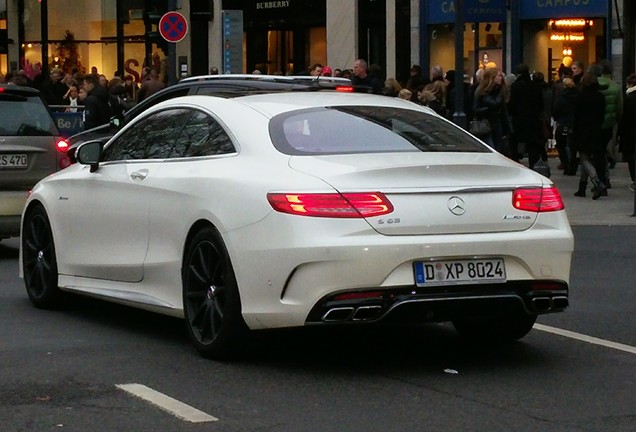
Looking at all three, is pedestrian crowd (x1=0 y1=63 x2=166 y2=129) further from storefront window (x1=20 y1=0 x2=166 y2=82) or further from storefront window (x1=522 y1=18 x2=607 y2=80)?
storefront window (x1=20 y1=0 x2=166 y2=82)

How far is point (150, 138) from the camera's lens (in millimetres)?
9562

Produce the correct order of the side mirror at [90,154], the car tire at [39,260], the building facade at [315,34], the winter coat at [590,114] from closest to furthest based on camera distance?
the side mirror at [90,154] < the car tire at [39,260] < the winter coat at [590,114] < the building facade at [315,34]

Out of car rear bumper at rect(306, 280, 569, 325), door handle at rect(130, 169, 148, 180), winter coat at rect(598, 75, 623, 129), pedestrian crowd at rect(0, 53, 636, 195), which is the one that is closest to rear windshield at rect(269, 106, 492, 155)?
car rear bumper at rect(306, 280, 569, 325)

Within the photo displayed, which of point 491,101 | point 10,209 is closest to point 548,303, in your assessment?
point 10,209

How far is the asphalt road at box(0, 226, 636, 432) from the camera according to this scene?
6.82 m

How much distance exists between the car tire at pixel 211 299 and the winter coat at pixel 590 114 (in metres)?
13.3

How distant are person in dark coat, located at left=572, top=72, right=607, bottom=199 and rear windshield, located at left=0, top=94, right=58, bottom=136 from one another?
8.87m

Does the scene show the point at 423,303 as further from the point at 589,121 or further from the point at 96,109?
the point at 96,109

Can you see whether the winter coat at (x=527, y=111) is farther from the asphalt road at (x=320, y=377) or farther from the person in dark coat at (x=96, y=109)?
the asphalt road at (x=320, y=377)

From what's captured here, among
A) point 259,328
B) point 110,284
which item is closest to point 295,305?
point 259,328

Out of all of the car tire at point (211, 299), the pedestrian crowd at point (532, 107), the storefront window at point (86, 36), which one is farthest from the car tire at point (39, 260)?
the storefront window at point (86, 36)

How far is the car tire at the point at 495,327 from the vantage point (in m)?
8.95

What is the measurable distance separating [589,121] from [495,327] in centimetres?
1258

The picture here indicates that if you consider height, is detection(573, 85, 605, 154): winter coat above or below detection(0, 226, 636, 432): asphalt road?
above
